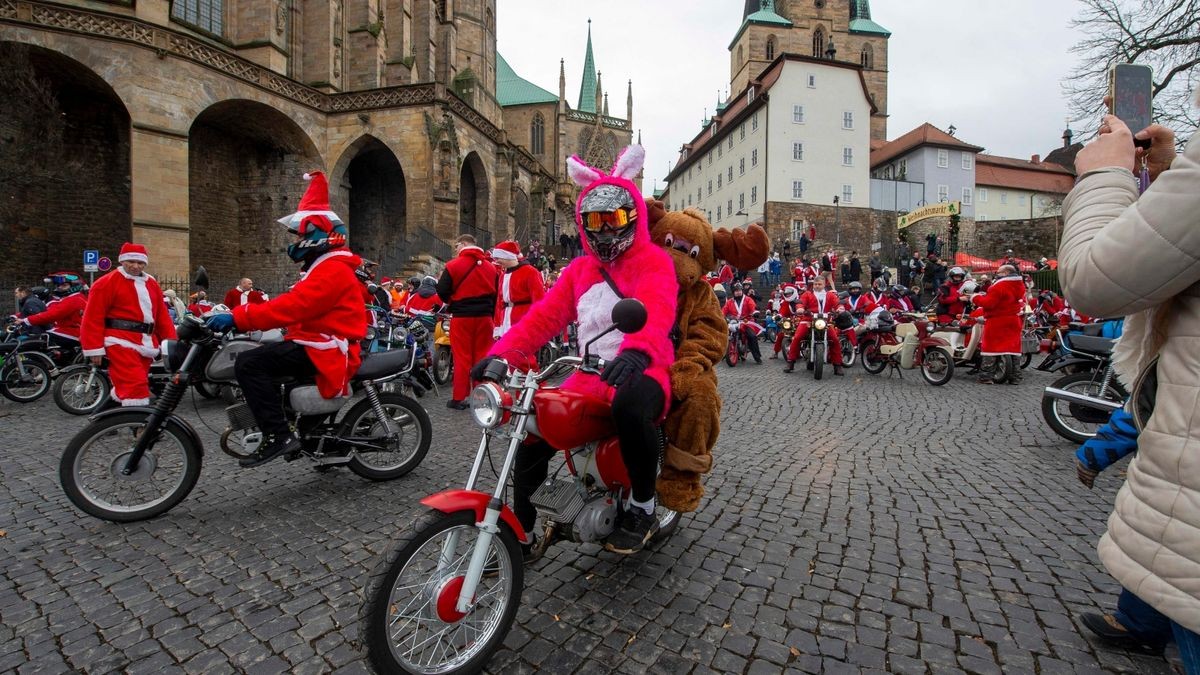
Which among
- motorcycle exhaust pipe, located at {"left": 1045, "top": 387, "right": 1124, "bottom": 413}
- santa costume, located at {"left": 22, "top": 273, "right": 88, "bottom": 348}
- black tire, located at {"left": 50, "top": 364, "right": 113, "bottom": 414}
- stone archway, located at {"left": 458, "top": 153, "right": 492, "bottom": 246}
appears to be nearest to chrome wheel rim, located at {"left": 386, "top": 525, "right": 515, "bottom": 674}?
motorcycle exhaust pipe, located at {"left": 1045, "top": 387, "right": 1124, "bottom": 413}

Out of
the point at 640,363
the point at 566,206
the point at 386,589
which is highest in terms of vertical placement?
the point at 566,206

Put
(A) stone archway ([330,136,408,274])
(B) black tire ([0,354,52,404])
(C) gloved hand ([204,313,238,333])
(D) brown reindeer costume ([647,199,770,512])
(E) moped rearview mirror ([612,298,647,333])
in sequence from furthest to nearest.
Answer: (A) stone archway ([330,136,408,274]) < (B) black tire ([0,354,52,404]) < (C) gloved hand ([204,313,238,333]) < (D) brown reindeer costume ([647,199,770,512]) < (E) moped rearview mirror ([612,298,647,333])

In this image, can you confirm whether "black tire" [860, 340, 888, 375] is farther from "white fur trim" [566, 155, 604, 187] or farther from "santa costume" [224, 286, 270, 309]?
"santa costume" [224, 286, 270, 309]

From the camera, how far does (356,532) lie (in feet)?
11.3

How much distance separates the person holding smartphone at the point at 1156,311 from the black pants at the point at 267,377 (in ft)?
13.2

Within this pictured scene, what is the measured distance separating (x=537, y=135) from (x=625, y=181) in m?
55.6

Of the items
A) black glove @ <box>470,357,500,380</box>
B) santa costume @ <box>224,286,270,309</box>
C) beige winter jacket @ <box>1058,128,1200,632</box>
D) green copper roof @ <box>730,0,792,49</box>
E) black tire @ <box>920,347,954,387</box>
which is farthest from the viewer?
green copper roof @ <box>730,0,792,49</box>

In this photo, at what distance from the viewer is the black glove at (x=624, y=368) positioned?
7.04ft

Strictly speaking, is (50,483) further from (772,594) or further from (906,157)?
(906,157)

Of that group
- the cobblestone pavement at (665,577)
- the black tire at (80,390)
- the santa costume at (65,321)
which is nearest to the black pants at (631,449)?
the cobblestone pavement at (665,577)

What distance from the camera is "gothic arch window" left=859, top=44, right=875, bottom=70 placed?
58469mm

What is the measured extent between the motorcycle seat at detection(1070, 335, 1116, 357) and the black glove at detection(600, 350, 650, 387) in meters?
5.61

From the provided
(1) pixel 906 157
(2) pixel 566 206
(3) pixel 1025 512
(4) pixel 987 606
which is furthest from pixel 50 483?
(1) pixel 906 157

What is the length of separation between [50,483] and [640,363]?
193 inches
